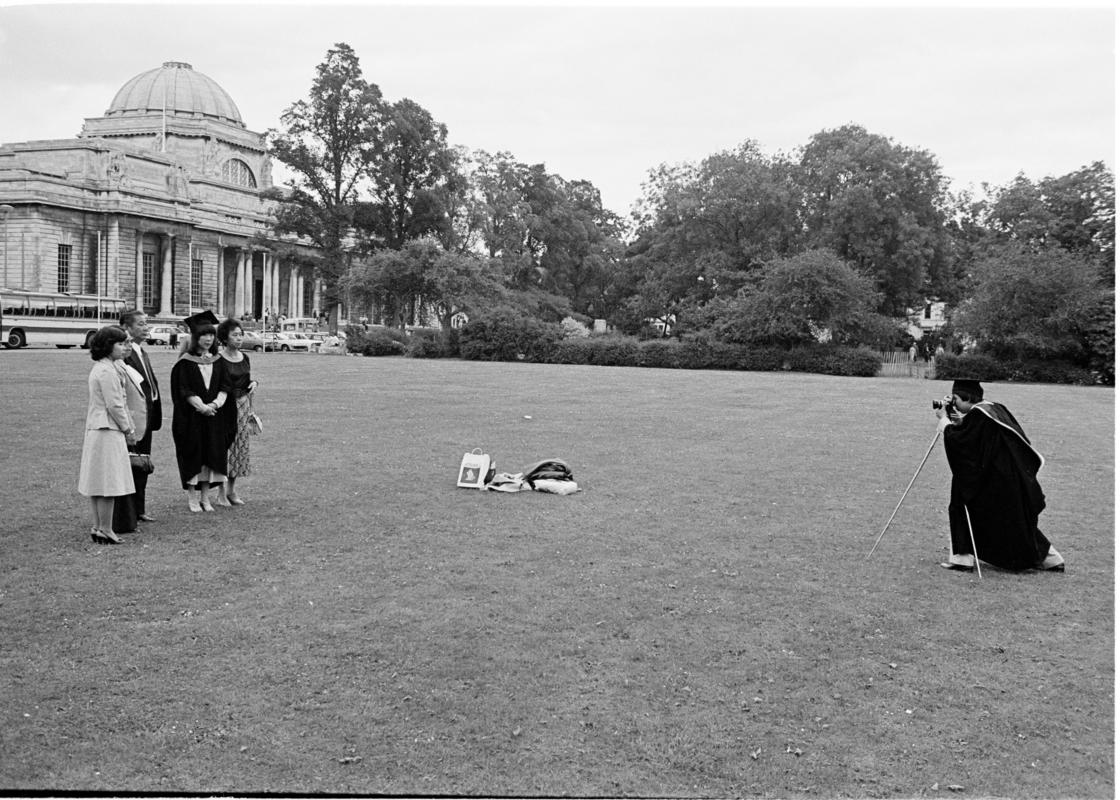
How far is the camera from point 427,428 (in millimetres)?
18094

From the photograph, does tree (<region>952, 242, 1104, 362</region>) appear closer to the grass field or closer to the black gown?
the grass field

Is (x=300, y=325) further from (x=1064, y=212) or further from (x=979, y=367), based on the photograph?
(x=1064, y=212)

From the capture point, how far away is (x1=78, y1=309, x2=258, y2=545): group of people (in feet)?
27.5

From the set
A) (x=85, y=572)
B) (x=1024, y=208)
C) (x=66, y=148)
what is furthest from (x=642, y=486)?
(x=66, y=148)

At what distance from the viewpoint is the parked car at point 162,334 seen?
5947 cm

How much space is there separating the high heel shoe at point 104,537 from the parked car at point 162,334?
4966 centimetres

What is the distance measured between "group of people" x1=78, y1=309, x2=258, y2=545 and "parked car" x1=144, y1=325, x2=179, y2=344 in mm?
48390

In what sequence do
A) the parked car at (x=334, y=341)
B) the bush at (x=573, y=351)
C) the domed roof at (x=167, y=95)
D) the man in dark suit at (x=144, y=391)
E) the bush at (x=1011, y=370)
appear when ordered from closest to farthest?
the man in dark suit at (x=144, y=391)
the bush at (x=1011, y=370)
the bush at (x=573, y=351)
the parked car at (x=334, y=341)
the domed roof at (x=167, y=95)

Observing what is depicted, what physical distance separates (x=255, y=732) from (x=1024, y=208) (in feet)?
191

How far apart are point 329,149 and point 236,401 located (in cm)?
5222

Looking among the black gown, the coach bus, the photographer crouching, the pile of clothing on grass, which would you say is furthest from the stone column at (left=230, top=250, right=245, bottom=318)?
the photographer crouching

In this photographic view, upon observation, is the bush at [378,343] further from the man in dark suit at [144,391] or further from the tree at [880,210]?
the man in dark suit at [144,391]

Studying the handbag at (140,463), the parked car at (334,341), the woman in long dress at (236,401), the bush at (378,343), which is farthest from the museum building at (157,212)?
the handbag at (140,463)

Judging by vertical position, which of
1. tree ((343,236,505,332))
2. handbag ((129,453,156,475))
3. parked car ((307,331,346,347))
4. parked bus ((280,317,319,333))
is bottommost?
handbag ((129,453,156,475))
